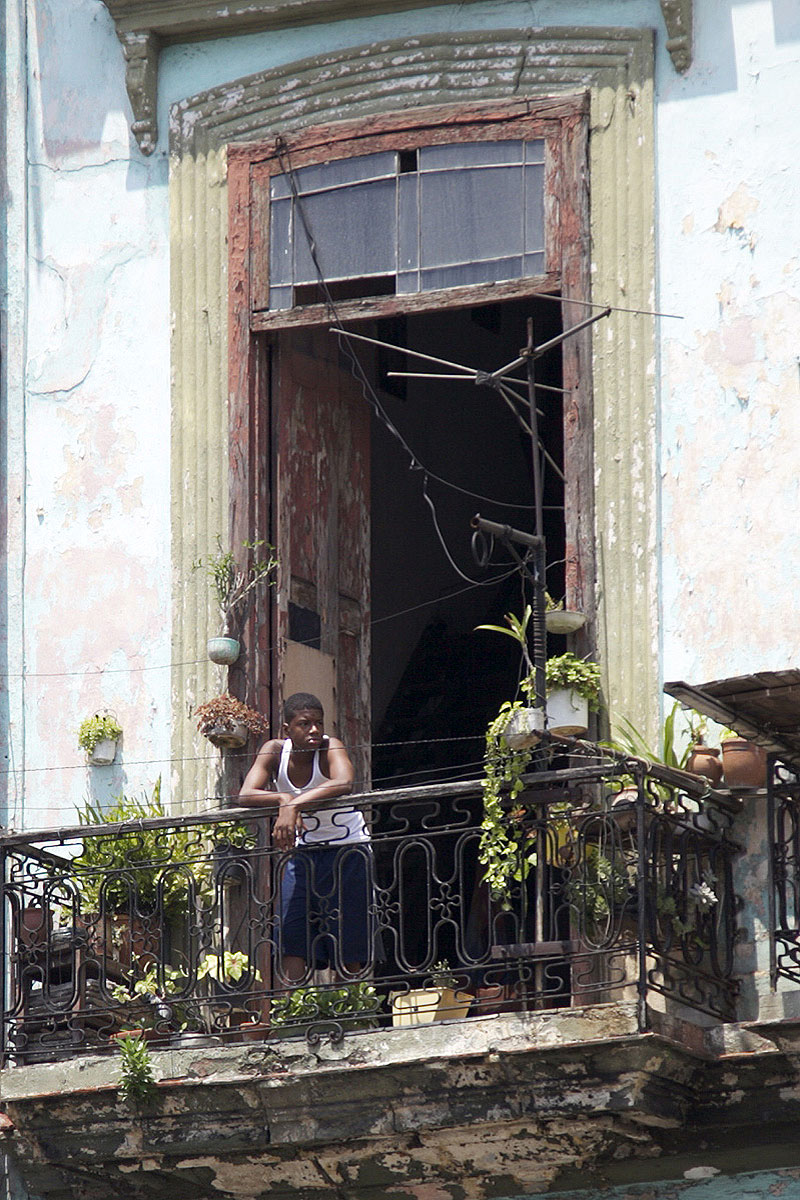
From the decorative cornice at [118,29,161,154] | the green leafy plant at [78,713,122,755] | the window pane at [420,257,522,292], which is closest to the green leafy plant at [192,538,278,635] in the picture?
the green leafy plant at [78,713,122,755]

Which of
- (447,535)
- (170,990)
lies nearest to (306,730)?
(170,990)

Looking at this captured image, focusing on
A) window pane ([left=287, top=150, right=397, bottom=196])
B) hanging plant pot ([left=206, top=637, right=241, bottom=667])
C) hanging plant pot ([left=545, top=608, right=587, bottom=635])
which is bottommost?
hanging plant pot ([left=206, top=637, right=241, bottom=667])

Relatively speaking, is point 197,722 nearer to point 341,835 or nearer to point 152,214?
point 341,835

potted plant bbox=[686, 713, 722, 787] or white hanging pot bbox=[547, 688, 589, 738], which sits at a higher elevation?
white hanging pot bbox=[547, 688, 589, 738]

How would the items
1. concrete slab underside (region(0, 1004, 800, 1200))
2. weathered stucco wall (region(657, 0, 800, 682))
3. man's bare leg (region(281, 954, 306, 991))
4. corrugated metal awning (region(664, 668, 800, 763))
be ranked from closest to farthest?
corrugated metal awning (region(664, 668, 800, 763)), concrete slab underside (region(0, 1004, 800, 1200)), man's bare leg (region(281, 954, 306, 991)), weathered stucco wall (region(657, 0, 800, 682))

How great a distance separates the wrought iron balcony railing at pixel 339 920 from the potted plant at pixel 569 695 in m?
0.19

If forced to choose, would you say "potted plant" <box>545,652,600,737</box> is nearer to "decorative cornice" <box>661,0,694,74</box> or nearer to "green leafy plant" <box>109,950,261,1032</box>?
"green leafy plant" <box>109,950,261,1032</box>

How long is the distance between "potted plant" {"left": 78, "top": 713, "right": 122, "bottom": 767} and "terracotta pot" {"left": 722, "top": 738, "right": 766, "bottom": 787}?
268 centimetres

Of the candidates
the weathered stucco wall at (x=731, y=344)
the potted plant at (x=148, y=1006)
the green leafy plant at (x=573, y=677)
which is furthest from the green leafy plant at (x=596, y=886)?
the potted plant at (x=148, y=1006)

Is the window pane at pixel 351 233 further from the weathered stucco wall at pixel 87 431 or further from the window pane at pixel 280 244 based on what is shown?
the weathered stucco wall at pixel 87 431

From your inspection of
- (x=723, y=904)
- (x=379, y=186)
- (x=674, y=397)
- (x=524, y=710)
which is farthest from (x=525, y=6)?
(x=723, y=904)

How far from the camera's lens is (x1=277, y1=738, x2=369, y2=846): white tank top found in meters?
10.0

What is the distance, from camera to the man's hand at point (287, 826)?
9.91 meters

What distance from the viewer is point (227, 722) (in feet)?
35.2
